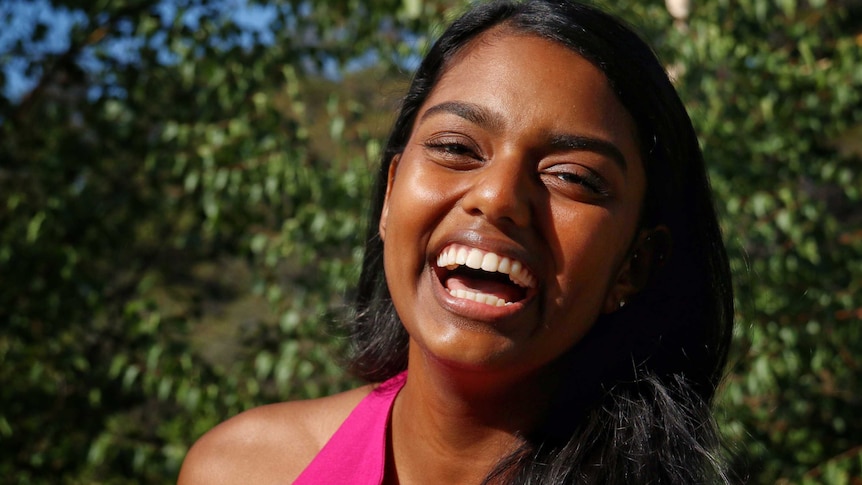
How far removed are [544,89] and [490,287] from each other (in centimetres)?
34

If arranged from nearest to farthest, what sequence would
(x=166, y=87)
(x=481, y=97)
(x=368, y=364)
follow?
(x=481, y=97), (x=368, y=364), (x=166, y=87)

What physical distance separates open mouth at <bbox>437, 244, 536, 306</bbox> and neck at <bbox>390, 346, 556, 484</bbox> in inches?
5.8

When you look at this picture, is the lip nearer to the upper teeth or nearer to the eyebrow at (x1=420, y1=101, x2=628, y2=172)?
the upper teeth

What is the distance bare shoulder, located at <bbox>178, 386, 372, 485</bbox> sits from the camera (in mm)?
2080

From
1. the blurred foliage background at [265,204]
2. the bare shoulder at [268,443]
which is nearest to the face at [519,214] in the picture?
the bare shoulder at [268,443]

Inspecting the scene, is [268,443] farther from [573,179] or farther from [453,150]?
[573,179]

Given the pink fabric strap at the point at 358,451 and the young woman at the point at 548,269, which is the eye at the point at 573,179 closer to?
the young woman at the point at 548,269

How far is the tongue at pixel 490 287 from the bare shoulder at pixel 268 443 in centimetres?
65

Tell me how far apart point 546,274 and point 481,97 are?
13.1 inches

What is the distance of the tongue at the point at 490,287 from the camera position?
Answer: 5.19 feet

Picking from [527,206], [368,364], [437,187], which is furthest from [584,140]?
[368,364]

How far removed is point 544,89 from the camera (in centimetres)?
162

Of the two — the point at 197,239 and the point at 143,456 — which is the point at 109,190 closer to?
the point at 197,239

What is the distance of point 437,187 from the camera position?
1662 mm
